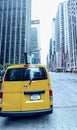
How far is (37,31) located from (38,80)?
169270 mm

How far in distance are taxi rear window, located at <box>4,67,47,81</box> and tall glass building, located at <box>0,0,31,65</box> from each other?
103 metres

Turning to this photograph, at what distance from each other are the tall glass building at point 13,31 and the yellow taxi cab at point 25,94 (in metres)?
103

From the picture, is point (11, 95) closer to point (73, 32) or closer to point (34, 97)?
point (34, 97)

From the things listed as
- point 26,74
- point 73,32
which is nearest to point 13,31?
point 73,32

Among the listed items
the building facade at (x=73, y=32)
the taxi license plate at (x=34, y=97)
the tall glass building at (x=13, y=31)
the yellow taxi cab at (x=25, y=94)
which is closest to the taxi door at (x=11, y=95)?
the yellow taxi cab at (x=25, y=94)

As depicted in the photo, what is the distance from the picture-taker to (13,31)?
115938 millimetres

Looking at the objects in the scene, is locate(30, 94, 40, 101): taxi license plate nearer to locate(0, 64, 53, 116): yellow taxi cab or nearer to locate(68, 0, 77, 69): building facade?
locate(0, 64, 53, 116): yellow taxi cab

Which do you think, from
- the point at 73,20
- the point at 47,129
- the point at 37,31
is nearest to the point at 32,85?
the point at 47,129

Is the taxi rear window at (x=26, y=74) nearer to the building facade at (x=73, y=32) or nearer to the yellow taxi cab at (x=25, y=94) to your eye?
the yellow taxi cab at (x=25, y=94)

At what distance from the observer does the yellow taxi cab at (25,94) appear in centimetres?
627

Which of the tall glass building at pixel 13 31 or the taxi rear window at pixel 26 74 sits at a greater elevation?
the tall glass building at pixel 13 31

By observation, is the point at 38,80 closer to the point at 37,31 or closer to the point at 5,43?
the point at 5,43

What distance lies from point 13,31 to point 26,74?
366 ft

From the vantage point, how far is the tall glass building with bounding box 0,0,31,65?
11206cm
